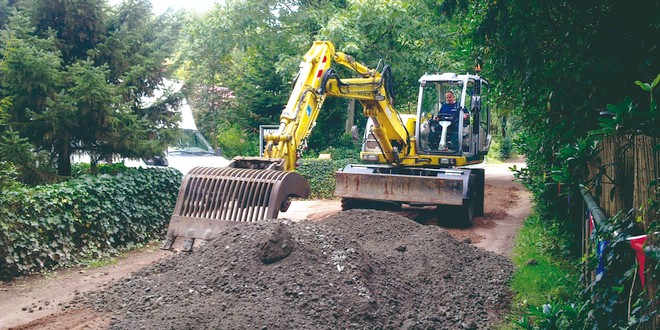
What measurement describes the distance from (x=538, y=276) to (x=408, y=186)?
14.7ft

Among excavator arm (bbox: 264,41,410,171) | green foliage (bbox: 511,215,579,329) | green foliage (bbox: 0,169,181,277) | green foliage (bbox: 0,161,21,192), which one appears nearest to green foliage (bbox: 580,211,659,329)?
green foliage (bbox: 511,215,579,329)

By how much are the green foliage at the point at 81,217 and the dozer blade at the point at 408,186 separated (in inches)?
137

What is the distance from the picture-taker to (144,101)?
10875mm

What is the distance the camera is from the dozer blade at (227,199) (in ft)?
26.2

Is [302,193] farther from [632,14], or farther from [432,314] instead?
[632,14]

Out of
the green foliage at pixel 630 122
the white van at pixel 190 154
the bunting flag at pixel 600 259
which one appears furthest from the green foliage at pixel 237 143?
the green foliage at pixel 630 122

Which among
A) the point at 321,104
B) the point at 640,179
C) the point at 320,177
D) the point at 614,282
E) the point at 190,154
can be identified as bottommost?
the point at 320,177

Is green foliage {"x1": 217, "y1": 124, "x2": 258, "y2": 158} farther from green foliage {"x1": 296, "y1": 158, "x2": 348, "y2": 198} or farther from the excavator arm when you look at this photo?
the excavator arm

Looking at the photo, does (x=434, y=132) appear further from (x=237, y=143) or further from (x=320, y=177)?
(x=237, y=143)

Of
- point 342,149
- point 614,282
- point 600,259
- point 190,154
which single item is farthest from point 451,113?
point 342,149

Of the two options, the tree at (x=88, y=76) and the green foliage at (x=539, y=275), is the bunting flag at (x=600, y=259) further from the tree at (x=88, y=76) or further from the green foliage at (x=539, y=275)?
the tree at (x=88, y=76)

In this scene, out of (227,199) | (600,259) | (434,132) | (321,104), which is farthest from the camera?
(434,132)

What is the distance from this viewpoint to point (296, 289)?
19.4 ft

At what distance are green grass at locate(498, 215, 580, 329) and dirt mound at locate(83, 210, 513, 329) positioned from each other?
23cm
